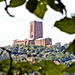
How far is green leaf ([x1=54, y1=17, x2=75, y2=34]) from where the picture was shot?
0.23 m

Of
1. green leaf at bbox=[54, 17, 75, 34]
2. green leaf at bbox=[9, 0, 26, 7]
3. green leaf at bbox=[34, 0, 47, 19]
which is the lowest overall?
green leaf at bbox=[54, 17, 75, 34]

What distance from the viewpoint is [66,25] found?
0.76 feet

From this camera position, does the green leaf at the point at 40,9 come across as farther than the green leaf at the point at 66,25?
Yes

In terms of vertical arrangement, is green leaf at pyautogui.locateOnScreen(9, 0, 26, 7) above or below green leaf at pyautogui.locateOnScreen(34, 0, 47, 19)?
above

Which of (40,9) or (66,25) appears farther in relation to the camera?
(40,9)

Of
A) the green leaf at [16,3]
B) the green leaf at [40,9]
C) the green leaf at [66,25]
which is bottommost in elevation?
the green leaf at [66,25]

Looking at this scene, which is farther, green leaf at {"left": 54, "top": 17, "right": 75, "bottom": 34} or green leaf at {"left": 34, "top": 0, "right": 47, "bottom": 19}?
green leaf at {"left": 34, "top": 0, "right": 47, "bottom": 19}

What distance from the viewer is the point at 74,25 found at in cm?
23

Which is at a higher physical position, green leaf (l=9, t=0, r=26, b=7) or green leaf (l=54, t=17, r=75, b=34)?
green leaf (l=9, t=0, r=26, b=7)

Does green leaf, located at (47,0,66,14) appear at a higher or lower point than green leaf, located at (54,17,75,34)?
higher

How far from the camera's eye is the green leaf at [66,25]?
9.1 inches

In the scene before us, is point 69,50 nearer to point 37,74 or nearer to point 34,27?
point 37,74

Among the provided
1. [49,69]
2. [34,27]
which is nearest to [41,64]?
[49,69]

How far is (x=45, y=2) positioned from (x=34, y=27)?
23.7m
